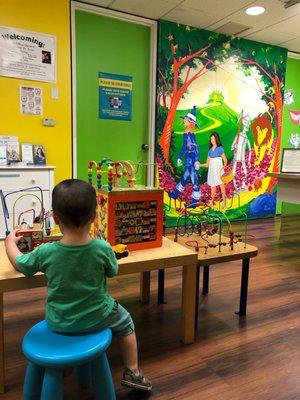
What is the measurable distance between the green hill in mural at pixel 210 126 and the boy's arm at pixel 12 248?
3.25m

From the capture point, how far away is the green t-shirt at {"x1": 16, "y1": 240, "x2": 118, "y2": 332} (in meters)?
1.21

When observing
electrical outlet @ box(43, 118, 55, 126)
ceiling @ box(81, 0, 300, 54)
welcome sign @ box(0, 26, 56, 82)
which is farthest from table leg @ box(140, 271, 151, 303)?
ceiling @ box(81, 0, 300, 54)

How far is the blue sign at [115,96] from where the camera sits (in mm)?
4027

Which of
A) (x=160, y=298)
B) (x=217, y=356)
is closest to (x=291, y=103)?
(x=160, y=298)

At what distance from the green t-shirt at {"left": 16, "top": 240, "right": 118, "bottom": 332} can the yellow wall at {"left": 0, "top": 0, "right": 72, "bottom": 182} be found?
2687mm

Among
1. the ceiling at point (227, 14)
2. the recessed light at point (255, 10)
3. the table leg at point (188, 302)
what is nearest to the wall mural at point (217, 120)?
the ceiling at point (227, 14)

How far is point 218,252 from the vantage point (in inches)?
77.8

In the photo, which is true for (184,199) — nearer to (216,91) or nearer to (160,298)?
(216,91)

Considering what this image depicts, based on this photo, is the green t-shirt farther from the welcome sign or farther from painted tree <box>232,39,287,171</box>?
painted tree <box>232,39,287,171</box>

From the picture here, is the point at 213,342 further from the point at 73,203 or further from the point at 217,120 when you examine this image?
the point at 217,120

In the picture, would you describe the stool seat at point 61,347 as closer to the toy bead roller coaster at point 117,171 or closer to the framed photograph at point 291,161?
the toy bead roller coaster at point 117,171

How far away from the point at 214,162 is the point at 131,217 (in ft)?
10.9

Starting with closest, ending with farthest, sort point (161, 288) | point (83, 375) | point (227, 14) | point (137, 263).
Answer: point (83, 375) → point (137, 263) → point (161, 288) → point (227, 14)

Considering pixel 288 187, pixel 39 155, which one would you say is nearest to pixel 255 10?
pixel 288 187
